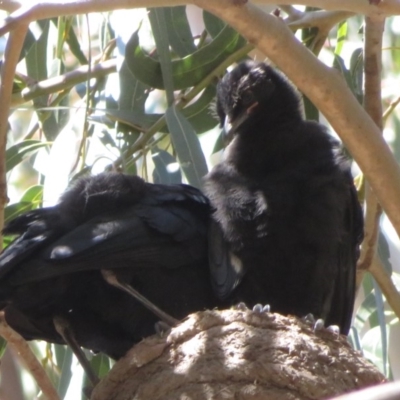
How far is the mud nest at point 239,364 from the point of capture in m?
2.57

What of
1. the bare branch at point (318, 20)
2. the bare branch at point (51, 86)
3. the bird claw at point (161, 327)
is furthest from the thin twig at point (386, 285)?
the bare branch at point (51, 86)

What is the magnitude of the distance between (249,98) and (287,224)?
69cm

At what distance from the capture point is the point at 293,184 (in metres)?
3.38

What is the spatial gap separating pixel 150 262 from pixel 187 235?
21 centimetres

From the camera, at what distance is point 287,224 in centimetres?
331

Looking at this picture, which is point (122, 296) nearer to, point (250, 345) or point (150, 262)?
point (150, 262)

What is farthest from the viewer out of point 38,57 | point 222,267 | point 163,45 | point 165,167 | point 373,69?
point 38,57

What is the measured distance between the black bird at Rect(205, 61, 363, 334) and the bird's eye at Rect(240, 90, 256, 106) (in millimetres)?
159

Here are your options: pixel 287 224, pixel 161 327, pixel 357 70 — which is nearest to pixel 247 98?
pixel 357 70

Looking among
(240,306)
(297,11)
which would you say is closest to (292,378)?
(240,306)

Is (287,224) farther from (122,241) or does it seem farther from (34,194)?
(34,194)

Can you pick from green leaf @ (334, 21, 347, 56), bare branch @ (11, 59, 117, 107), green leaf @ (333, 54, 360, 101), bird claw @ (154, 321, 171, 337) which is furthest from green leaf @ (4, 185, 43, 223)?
green leaf @ (334, 21, 347, 56)

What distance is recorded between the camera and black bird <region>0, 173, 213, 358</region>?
288cm

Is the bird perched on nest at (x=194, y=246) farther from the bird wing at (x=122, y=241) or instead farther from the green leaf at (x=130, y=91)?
the green leaf at (x=130, y=91)
